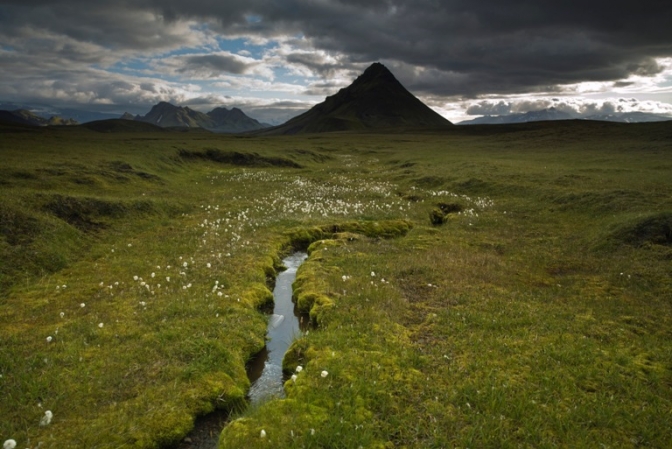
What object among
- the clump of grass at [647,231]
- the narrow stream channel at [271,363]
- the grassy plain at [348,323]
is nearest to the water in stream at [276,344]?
the narrow stream channel at [271,363]

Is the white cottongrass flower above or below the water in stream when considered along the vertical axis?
above

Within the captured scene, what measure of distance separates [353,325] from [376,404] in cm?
380

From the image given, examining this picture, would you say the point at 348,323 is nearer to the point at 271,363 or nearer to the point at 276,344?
the point at 276,344

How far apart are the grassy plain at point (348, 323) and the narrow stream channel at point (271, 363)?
0.36 metres

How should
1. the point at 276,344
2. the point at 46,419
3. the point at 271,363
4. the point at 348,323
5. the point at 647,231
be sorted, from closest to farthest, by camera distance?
the point at 46,419 < the point at 271,363 < the point at 348,323 < the point at 276,344 < the point at 647,231

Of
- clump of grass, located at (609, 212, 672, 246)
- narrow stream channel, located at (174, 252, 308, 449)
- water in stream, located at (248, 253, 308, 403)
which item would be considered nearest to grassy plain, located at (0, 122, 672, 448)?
clump of grass, located at (609, 212, 672, 246)

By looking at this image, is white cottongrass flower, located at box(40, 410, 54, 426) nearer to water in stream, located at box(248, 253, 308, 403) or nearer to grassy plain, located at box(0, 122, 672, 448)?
grassy plain, located at box(0, 122, 672, 448)

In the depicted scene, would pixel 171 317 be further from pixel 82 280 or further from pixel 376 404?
pixel 376 404

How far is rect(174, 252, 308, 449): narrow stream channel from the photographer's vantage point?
8719 mm

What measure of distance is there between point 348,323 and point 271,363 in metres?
2.67

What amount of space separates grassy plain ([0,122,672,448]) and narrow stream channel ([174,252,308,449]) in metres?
0.36

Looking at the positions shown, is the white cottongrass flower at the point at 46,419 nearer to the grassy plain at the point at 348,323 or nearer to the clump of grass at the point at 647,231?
the grassy plain at the point at 348,323

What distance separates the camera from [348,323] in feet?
41.8

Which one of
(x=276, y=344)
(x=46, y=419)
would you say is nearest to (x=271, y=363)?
(x=276, y=344)
